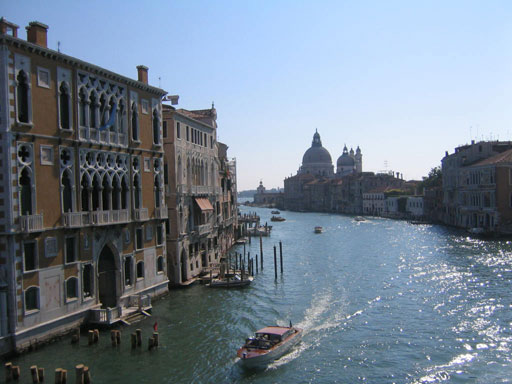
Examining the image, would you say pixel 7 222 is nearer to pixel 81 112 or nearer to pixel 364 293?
pixel 81 112

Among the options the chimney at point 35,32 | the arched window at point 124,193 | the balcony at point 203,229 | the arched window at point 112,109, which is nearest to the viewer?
the chimney at point 35,32

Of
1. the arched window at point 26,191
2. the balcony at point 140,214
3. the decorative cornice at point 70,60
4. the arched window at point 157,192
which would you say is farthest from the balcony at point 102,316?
the decorative cornice at point 70,60

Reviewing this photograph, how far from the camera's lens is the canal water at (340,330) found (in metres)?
15.3

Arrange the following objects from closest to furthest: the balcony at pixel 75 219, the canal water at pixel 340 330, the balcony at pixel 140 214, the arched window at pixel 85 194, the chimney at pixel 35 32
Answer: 1. the canal water at pixel 340 330
2. the chimney at pixel 35 32
3. the balcony at pixel 75 219
4. the arched window at pixel 85 194
5. the balcony at pixel 140 214

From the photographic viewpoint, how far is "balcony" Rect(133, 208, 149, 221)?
21.3m

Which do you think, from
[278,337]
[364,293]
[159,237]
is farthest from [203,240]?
[278,337]

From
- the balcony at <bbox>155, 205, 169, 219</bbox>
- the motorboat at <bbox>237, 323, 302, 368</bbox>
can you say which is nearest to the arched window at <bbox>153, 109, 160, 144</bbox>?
the balcony at <bbox>155, 205, 169, 219</bbox>

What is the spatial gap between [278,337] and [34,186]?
8971 millimetres

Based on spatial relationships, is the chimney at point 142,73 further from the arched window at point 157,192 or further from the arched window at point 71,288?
the arched window at point 71,288

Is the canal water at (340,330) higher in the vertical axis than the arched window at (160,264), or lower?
lower

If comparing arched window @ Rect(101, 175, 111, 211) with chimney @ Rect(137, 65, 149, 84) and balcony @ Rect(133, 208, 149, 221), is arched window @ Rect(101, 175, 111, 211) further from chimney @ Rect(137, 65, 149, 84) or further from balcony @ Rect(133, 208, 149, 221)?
chimney @ Rect(137, 65, 149, 84)

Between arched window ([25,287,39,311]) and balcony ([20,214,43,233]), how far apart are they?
181 centimetres

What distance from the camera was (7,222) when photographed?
15.3 m

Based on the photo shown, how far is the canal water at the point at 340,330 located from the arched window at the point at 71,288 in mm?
1726
